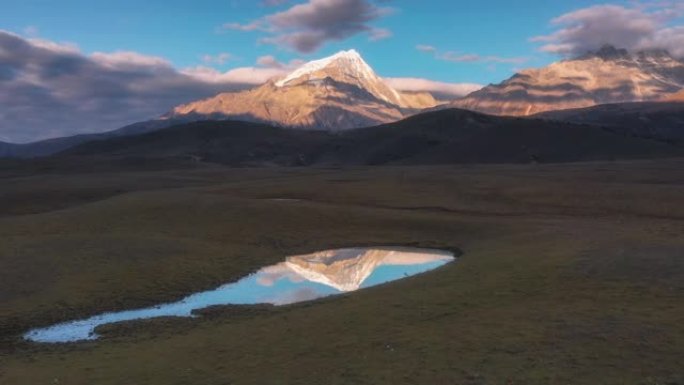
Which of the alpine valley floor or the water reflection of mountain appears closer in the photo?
the alpine valley floor

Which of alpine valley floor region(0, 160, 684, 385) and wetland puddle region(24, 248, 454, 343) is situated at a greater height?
alpine valley floor region(0, 160, 684, 385)

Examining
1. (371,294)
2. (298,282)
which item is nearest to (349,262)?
(298,282)

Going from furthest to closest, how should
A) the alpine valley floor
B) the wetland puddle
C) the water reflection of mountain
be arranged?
the water reflection of mountain, the wetland puddle, the alpine valley floor

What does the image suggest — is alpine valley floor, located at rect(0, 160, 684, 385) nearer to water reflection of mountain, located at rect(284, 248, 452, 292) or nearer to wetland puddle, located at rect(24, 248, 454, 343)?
wetland puddle, located at rect(24, 248, 454, 343)

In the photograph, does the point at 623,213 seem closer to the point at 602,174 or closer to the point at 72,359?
the point at 602,174

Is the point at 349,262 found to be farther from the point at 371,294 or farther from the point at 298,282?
the point at 371,294

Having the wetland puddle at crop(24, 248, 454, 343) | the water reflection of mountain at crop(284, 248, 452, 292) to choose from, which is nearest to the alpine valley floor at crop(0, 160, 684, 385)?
the wetland puddle at crop(24, 248, 454, 343)

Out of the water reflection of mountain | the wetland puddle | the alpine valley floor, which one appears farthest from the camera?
the water reflection of mountain

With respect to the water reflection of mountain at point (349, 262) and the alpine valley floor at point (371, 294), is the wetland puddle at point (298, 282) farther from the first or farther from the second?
the alpine valley floor at point (371, 294)
